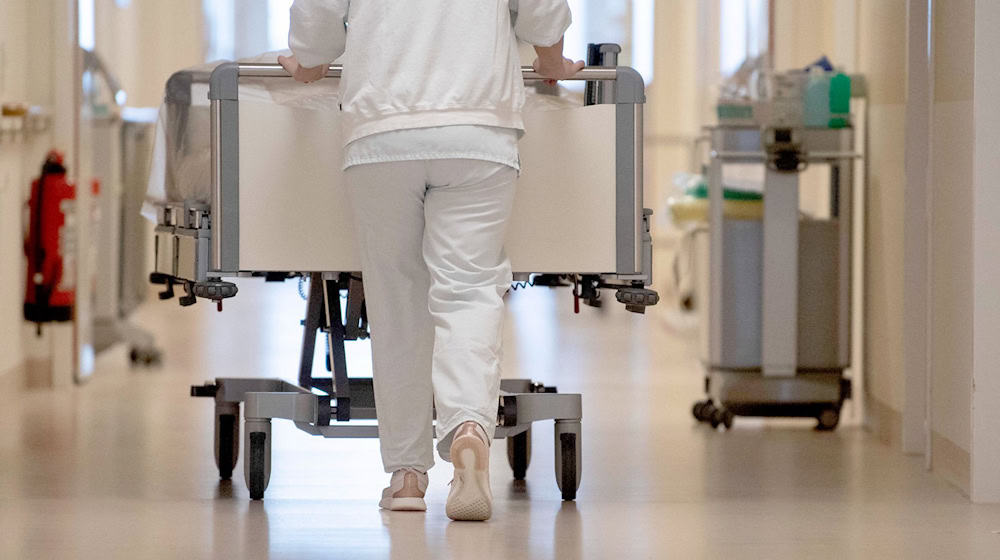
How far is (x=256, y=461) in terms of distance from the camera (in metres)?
3.38

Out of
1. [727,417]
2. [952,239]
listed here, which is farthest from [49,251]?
[952,239]

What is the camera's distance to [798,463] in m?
4.09

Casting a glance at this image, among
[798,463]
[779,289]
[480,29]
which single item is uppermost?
[480,29]

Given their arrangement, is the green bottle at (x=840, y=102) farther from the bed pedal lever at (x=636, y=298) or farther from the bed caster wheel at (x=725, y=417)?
the bed pedal lever at (x=636, y=298)

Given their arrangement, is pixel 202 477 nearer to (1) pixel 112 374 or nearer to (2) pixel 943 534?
(2) pixel 943 534

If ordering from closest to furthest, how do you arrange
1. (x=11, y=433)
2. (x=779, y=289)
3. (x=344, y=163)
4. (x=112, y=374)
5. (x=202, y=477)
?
(x=344, y=163), (x=202, y=477), (x=11, y=433), (x=779, y=289), (x=112, y=374)

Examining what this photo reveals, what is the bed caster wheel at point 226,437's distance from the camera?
12.0 ft

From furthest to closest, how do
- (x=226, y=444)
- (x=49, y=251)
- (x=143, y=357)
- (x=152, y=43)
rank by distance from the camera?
(x=152, y=43) → (x=143, y=357) → (x=49, y=251) → (x=226, y=444)

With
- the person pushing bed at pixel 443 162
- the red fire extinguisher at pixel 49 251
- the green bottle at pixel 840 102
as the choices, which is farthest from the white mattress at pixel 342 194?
the red fire extinguisher at pixel 49 251

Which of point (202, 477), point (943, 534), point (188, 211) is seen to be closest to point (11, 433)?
point (202, 477)

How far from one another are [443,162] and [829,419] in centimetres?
216

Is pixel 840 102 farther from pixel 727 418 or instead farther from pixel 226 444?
pixel 226 444

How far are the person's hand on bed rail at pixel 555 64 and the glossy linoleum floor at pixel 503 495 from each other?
91 centimetres

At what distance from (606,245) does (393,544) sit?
2.60ft
